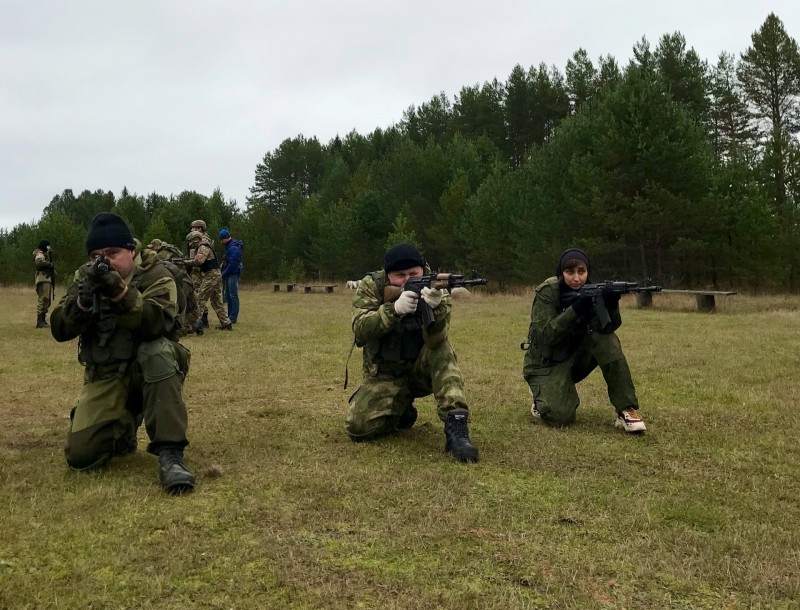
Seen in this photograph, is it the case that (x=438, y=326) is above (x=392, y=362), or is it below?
above

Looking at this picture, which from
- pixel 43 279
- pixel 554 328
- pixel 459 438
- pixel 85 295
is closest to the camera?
pixel 85 295

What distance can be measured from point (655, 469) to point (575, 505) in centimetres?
94

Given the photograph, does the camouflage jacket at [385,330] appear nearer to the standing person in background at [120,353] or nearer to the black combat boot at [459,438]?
the black combat boot at [459,438]

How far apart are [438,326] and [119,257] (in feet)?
6.78

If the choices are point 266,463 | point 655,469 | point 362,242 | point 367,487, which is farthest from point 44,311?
point 362,242

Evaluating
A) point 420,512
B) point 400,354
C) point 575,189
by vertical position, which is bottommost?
point 420,512

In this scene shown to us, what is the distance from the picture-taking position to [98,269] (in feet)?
11.6

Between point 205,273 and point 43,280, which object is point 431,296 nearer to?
point 205,273

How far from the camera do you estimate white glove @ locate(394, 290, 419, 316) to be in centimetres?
428

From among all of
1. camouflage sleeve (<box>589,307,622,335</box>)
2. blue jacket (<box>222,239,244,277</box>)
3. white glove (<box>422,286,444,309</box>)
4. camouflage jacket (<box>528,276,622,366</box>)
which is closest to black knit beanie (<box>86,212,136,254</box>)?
white glove (<box>422,286,444,309</box>)

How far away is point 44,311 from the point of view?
12914mm

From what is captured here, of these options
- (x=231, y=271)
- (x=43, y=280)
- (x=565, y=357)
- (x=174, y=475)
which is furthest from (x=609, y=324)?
(x=43, y=280)

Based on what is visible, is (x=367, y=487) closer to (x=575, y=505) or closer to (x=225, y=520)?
(x=225, y=520)

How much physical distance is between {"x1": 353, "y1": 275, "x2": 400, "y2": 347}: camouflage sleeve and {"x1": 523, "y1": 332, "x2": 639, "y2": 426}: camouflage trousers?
1447 mm
